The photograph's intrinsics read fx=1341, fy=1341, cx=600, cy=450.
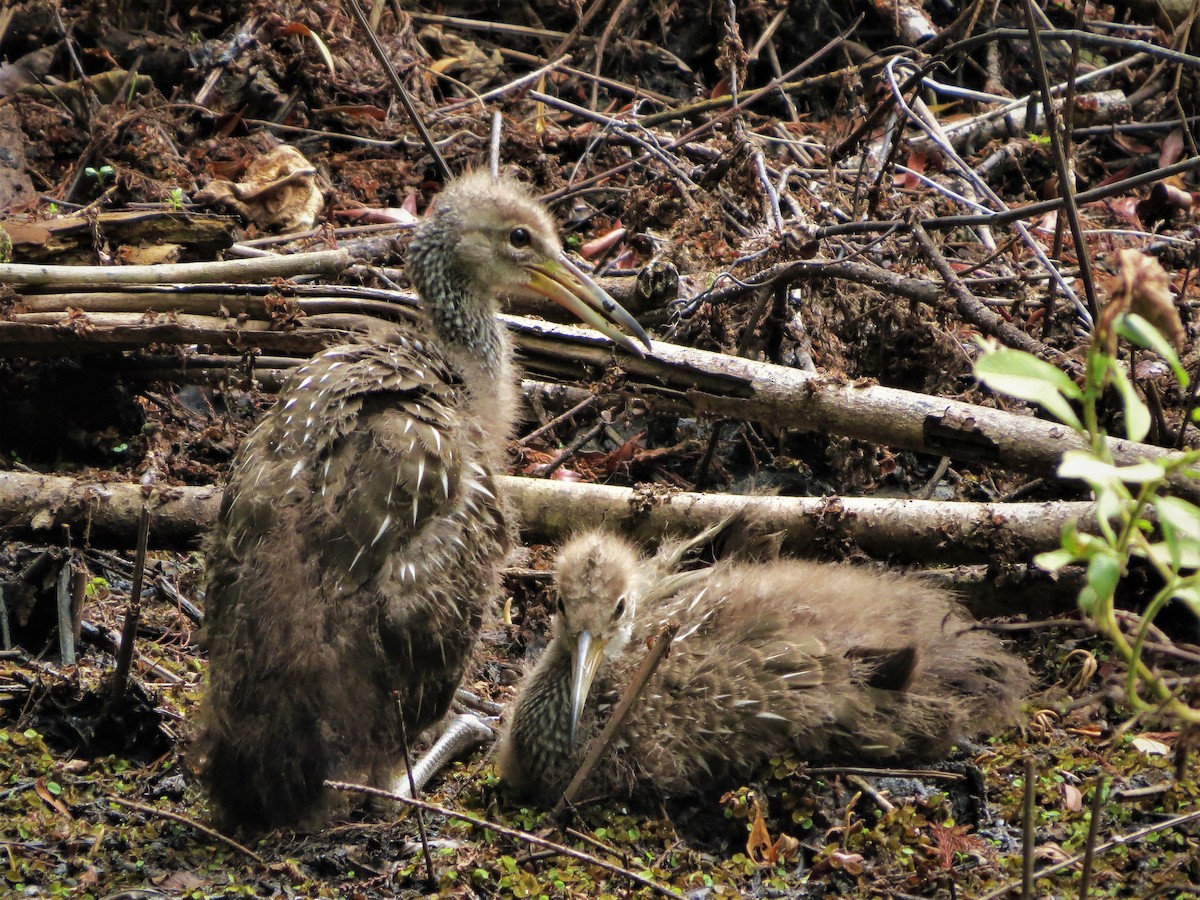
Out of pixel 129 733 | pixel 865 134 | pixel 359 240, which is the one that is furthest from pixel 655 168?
pixel 129 733

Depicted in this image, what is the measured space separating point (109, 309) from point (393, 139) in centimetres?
269

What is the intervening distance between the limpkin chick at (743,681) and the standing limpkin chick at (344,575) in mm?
333

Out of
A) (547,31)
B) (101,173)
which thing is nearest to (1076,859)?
(101,173)

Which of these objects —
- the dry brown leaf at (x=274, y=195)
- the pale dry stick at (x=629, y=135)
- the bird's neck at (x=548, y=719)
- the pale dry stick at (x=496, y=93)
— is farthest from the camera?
the pale dry stick at (x=496, y=93)

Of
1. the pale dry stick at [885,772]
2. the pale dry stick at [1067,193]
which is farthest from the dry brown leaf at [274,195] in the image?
the pale dry stick at [885,772]

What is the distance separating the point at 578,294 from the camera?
16.5 ft

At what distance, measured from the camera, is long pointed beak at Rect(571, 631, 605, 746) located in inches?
165

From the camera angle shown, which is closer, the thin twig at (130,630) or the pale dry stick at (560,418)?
the thin twig at (130,630)

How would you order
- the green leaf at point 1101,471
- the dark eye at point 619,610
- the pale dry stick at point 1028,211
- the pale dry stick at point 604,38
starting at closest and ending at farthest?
the green leaf at point 1101,471
the dark eye at point 619,610
the pale dry stick at point 1028,211
the pale dry stick at point 604,38

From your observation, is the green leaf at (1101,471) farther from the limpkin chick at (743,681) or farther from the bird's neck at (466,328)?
the bird's neck at (466,328)

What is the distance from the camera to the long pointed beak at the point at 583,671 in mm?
4199

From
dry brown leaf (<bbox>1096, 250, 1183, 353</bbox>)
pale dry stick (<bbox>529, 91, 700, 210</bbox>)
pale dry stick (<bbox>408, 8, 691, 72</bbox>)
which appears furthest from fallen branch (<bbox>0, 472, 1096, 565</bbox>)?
pale dry stick (<bbox>408, 8, 691, 72</bbox>)

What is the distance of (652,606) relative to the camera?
475 cm

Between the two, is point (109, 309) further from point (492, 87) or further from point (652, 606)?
point (492, 87)
